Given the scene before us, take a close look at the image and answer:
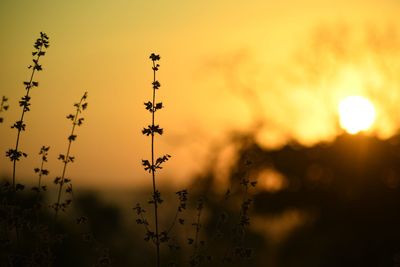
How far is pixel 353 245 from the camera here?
27062 millimetres

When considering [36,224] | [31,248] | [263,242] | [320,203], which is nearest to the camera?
[36,224]

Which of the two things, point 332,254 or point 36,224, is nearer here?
point 36,224

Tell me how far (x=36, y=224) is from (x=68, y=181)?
2.08 feet

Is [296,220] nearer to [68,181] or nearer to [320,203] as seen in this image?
[320,203]

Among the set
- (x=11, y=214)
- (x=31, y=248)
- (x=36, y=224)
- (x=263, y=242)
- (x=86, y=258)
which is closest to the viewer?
(x=11, y=214)

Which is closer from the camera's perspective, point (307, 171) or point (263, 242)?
point (307, 171)

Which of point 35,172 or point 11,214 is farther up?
point 35,172

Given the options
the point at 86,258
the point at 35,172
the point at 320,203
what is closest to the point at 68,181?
the point at 35,172

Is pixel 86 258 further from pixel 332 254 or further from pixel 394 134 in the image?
pixel 394 134

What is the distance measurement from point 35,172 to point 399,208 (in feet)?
73.3

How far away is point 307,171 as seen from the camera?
3125cm

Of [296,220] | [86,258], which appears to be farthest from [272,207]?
[86,258]

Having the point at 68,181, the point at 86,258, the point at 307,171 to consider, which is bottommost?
the point at 86,258

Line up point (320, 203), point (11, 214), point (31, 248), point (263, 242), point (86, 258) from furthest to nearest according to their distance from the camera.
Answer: point (86, 258) < point (263, 242) < point (320, 203) < point (31, 248) < point (11, 214)
